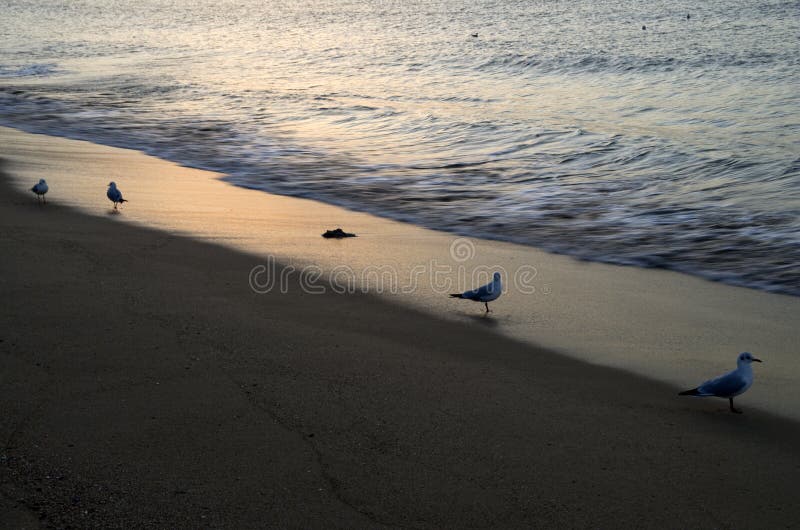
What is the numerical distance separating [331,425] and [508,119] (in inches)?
521

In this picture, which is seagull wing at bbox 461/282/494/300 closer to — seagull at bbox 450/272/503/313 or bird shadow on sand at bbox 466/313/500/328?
seagull at bbox 450/272/503/313

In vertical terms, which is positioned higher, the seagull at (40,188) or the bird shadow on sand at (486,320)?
the seagull at (40,188)

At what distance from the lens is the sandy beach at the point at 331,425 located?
11.6ft

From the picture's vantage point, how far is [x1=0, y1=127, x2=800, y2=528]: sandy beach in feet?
11.6

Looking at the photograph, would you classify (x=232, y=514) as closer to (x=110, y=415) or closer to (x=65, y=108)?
(x=110, y=415)

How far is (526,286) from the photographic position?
275 inches

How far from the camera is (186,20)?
51406mm

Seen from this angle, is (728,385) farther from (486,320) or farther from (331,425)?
(331,425)

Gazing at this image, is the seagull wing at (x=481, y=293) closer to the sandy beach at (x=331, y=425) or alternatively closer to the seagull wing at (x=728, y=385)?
the sandy beach at (x=331, y=425)

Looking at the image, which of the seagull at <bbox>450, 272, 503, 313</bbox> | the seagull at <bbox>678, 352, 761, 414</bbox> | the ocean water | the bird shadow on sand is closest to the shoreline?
the bird shadow on sand

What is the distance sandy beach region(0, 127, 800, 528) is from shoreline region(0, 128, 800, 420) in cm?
18

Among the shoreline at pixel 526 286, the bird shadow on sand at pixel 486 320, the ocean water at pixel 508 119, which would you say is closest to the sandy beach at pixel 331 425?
the bird shadow on sand at pixel 486 320

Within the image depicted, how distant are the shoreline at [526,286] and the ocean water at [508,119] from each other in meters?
0.58

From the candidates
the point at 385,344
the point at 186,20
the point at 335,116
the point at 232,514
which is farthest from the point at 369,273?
the point at 186,20
